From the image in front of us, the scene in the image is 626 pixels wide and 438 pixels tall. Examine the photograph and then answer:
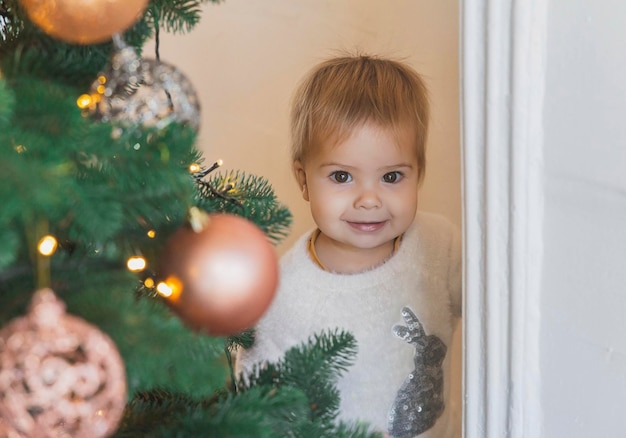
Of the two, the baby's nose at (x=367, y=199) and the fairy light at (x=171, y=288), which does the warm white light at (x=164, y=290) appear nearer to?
the fairy light at (x=171, y=288)

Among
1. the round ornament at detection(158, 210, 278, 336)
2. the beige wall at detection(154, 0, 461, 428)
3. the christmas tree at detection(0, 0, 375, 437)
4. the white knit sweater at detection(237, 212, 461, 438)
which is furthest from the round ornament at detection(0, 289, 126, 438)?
the beige wall at detection(154, 0, 461, 428)

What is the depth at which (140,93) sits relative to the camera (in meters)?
0.64

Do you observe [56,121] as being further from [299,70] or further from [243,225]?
[299,70]

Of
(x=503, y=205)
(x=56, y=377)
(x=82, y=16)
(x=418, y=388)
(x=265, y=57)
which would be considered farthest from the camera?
(x=265, y=57)

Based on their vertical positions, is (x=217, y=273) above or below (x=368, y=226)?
above

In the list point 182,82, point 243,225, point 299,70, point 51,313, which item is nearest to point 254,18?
point 299,70

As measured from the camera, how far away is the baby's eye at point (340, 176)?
1.01 m

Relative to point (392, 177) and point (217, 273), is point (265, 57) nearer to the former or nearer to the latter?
point (392, 177)

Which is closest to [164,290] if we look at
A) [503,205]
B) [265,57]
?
[503,205]

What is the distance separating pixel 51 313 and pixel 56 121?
0.12 meters

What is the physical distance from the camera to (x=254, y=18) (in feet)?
5.13

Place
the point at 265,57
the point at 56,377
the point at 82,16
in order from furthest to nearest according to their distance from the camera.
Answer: the point at 265,57, the point at 82,16, the point at 56,377

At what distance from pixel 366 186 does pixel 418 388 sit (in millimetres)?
267

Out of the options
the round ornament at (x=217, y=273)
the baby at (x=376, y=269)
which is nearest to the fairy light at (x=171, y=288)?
the round ornament at (x=217, y=273)
